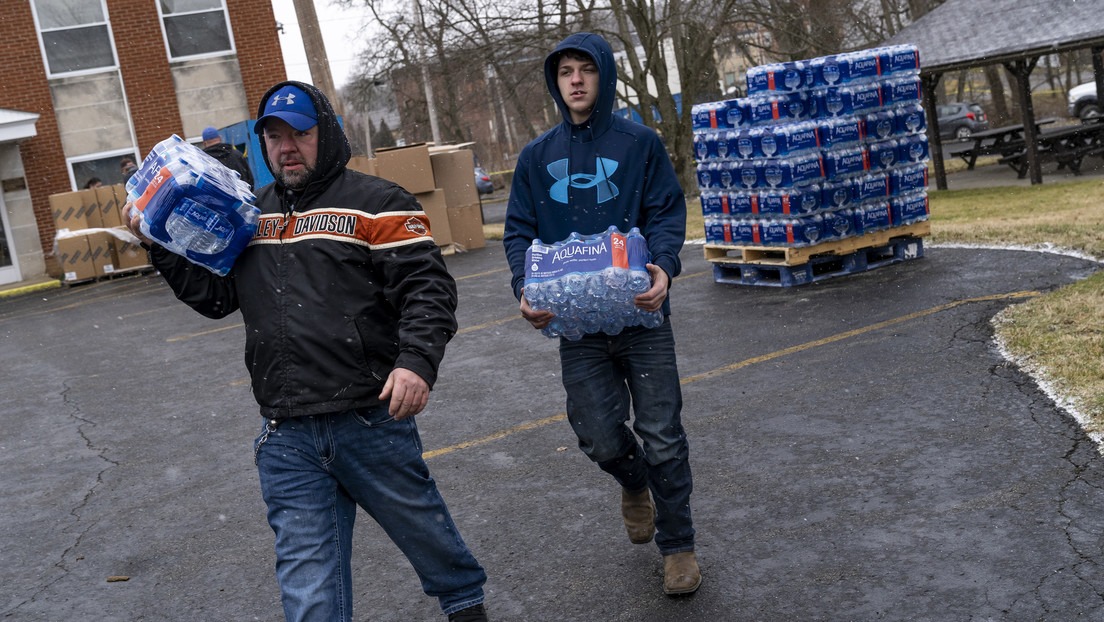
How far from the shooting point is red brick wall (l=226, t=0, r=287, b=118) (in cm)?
2519

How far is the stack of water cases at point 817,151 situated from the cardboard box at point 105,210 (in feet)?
49.5

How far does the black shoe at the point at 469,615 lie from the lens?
377 centimetres

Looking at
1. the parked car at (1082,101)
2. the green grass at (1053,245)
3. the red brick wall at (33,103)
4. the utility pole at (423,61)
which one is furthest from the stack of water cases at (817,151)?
the parked car at (1082,101)

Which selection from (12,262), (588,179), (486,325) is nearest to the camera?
(588,179)

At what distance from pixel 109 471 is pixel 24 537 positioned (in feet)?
3.96

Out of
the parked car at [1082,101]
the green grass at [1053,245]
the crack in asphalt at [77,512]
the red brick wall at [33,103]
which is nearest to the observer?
the crack in asphalt at [77,512]

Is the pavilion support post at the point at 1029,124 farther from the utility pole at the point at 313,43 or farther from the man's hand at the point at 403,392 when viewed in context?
the man's hand at the point at 403,392

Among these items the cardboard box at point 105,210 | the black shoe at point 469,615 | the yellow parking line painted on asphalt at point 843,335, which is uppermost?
the cardboard box at point 105,210

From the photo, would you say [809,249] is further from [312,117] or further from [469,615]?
[312,117]

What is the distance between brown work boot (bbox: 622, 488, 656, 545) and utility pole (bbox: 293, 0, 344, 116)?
16.4m

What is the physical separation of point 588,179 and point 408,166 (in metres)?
14.0

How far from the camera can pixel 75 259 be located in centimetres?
2205

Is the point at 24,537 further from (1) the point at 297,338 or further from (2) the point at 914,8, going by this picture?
(2) the point at 914,8

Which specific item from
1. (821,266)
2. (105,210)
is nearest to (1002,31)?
(821,266)
